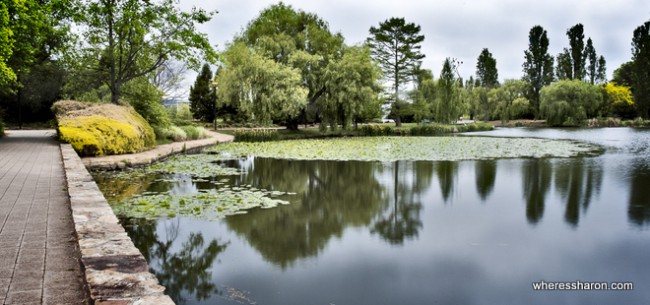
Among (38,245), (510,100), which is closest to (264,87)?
(38,245)

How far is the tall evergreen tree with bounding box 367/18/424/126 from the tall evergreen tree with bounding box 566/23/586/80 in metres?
23.2

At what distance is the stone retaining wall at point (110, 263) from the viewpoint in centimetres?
239

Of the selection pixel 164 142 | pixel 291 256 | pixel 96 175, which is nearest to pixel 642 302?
pixel 291 256

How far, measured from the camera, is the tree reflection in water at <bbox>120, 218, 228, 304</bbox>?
13.1ft

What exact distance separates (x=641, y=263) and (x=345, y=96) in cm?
2174

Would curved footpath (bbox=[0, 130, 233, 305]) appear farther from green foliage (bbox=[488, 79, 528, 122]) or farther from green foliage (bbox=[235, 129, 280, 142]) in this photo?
green foliage (bbox=[488, 79, 528, 122])

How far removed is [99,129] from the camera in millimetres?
12672

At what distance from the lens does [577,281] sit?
13.5ft

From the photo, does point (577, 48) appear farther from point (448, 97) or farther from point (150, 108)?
point (150, 108)

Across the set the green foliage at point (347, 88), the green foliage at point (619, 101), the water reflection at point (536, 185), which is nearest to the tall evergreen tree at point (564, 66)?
the green foliage at point (619, 101)

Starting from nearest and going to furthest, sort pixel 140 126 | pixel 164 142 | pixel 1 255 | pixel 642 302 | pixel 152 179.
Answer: pixel 1 255 < pixel 642 302 < pixel 152 179 < pixel 140 126 < pixel 164 142

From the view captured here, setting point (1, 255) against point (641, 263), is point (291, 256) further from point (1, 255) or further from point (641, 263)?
point (641, 263)

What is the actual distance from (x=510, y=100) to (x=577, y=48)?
949cm

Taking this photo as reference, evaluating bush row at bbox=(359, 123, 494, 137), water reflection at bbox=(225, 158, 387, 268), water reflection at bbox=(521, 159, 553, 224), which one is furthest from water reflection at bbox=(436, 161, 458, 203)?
bush row at bbox=(359, 123, 494, 137)
